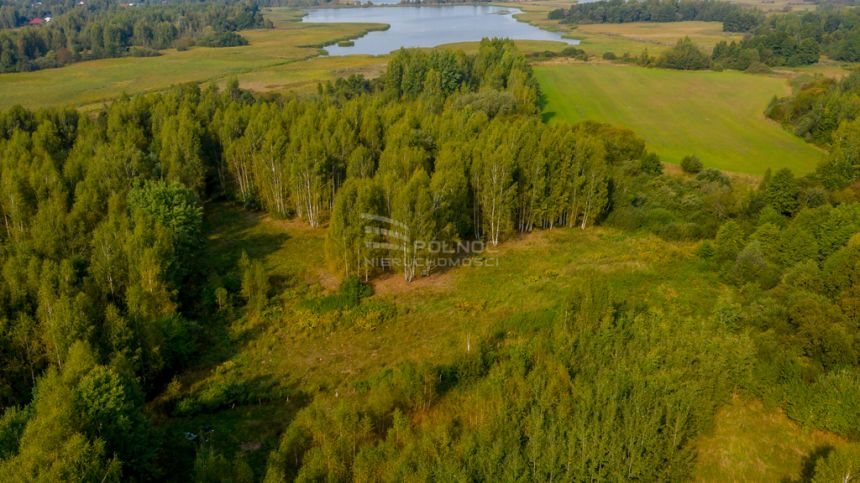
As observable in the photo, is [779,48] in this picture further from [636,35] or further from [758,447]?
[758,447]

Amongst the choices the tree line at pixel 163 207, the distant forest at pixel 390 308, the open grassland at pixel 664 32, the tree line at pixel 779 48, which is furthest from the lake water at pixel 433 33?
the distant forest at pixel 390 308

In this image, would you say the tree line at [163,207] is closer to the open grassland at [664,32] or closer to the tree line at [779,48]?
the tree line at [779,48]

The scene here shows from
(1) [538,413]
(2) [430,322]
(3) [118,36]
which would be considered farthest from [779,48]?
(3) [118,36]

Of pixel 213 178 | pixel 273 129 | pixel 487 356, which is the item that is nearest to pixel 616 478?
pixel 487 356

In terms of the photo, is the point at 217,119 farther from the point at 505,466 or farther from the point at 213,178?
the point at 505,466

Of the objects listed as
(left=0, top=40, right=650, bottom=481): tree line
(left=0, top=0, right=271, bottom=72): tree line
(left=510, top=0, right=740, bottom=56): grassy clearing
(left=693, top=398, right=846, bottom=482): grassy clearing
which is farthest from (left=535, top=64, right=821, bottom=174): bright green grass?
(left=0, top=0, right=271, bottom=72): tree line

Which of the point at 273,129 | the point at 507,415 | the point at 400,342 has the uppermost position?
the point at 273,129
